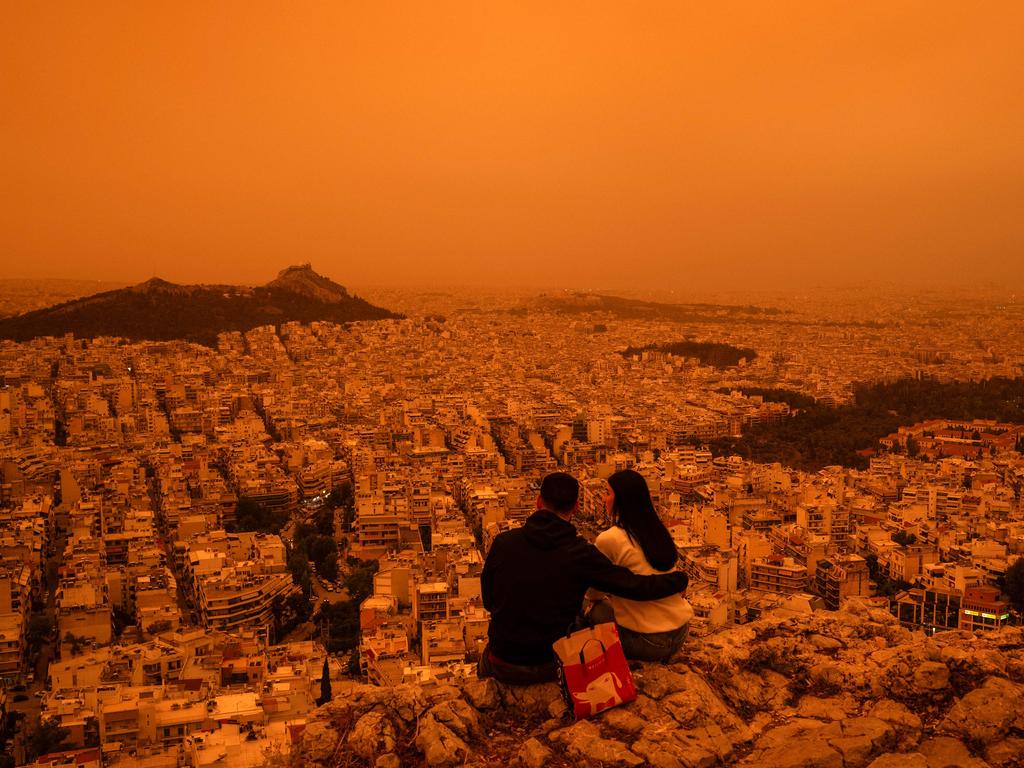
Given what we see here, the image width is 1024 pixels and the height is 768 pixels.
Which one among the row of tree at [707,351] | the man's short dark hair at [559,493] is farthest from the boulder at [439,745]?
the row of tree at [707,351]

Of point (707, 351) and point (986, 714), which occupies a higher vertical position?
point (986, 714)

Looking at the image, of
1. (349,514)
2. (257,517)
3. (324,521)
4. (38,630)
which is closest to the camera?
(38,630)

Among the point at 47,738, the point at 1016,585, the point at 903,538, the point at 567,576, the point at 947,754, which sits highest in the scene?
the point at 567,576

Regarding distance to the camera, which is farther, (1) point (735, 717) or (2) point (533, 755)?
(1) point (735, 717)

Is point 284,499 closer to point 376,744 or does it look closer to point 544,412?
point 544,412

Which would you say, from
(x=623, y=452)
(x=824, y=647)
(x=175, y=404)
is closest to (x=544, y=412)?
(x=623, y=452)

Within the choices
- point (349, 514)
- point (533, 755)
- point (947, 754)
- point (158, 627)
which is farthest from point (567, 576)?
point (349, 514)

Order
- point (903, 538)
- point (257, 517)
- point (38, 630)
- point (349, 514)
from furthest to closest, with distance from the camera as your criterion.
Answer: point (349, 514), point (257, 517), point (903, 538), point (38, 630)

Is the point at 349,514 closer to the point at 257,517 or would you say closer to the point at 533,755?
the point at 257,517
